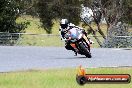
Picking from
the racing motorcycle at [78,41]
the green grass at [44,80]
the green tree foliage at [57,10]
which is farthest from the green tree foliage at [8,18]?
the green grass at [44,80]

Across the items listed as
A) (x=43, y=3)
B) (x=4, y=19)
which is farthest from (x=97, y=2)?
(x=4, y=19)

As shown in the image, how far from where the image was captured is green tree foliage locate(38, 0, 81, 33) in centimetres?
5105

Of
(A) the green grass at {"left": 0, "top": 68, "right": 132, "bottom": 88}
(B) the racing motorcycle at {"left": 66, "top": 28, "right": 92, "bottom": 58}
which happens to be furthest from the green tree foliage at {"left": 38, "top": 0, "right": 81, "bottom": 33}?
(A) the green grass at {"left": 0, "top": 68, "right": 132, "bottom": 88}

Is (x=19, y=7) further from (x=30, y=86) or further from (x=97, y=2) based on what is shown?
(x=30, y=86)

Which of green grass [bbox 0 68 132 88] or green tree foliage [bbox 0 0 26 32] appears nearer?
green grass [bbox 0 68 132 88]

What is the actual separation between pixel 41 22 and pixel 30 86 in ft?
145

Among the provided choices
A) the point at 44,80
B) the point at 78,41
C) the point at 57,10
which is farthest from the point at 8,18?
the point at 44,80

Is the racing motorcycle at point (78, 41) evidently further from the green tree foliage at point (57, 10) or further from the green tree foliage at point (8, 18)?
the green tree foliage at point (57, 10)

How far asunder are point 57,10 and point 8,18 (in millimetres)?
14885

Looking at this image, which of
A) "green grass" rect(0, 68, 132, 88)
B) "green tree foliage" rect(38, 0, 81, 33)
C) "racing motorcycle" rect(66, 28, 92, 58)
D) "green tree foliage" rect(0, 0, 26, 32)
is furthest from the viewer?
"green tree foliage" rect(38, 0, 81, 33)

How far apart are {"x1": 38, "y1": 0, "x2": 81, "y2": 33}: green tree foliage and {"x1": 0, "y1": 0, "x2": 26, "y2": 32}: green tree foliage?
40.8 feet

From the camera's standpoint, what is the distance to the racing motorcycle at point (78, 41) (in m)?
19.5

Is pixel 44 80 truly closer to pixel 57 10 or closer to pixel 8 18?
pixel 8 18

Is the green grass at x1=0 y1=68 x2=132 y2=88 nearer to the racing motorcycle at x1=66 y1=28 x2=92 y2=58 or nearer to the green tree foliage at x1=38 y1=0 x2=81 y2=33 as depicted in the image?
the racing motorcycle at x1=66 y1=28 x2=92 y2=58
